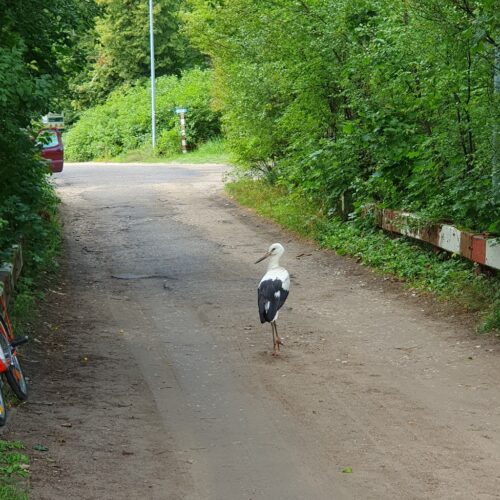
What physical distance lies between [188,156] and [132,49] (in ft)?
55.2

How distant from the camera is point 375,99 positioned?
47.9 ft

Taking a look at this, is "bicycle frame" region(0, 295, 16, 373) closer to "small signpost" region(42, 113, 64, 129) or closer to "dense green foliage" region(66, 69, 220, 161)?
"small signpost" region(42, 113, 64, 129)

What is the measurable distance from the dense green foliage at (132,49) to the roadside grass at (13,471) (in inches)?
1872

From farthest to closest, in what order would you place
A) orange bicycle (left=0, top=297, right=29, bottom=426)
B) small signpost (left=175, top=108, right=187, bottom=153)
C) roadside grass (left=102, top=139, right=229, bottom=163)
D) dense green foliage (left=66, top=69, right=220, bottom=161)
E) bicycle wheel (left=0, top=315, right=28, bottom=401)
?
dense green foliage (left=66, top=69, right=220, bottom=161)
small signpost (left=175, top=108, right=187, bottom=153)
roadside grass (left=102, top=139, right=229, bottom=163)
bicycle wheel (left=0, top=315, right=28, bottom=401)
orange bicycle (left=0, top=297, right=29, bottom=426)

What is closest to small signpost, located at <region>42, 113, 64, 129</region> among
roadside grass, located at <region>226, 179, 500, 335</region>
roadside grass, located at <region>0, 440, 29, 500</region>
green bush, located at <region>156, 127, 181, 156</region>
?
roadside grass, located at <region>226, 179, 500, 335</region>

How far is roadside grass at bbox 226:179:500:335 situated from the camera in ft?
35.4

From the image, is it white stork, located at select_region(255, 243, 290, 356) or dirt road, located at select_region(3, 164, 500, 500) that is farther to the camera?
white stork, located at select_region(255, 243, 290, 356)

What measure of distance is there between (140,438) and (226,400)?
1130mm

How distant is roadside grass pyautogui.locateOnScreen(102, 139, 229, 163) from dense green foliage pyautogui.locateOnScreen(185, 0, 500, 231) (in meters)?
16.4

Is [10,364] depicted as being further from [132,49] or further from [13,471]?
[132,49]

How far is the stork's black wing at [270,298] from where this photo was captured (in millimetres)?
9399

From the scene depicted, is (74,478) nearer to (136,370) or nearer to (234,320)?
(136,370)

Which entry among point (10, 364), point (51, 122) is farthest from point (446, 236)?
point (51, 122)

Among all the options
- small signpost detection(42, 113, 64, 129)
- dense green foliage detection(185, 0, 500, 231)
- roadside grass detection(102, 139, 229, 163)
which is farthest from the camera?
roadside grass detection(102, 139, 229, 163)
